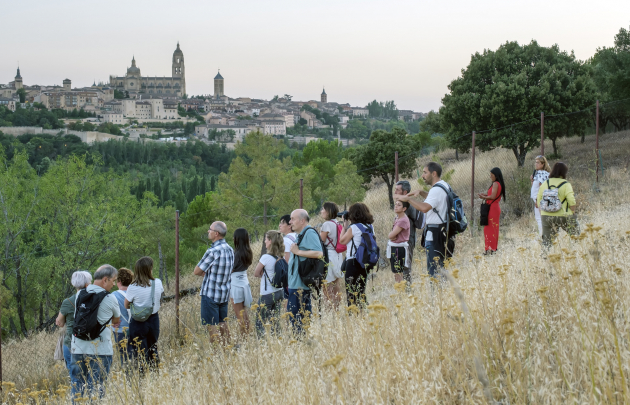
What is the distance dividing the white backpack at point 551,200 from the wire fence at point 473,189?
334mm

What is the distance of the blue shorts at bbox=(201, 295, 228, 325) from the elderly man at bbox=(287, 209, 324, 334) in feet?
3.04

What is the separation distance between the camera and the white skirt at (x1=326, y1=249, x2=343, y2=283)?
5.29 metres

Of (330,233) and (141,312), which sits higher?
(330,233)

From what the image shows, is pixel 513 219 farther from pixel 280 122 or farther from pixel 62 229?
pixel 280 122

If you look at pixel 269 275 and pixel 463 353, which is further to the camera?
pixel 269 275

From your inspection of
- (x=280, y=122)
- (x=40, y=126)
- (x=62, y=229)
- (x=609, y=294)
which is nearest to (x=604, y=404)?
(x=609, y=294)

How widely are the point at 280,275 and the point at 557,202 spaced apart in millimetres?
3074

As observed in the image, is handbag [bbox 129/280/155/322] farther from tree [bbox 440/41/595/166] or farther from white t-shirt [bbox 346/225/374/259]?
tree [bbox 440/41/595/166]

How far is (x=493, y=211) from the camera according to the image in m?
6.75

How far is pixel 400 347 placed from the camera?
275 cm

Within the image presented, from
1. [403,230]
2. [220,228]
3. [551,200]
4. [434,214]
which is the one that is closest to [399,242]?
[403,230]

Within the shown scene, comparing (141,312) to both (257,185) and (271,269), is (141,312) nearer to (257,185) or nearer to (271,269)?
(271,269)

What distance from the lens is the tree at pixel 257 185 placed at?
1817 cm

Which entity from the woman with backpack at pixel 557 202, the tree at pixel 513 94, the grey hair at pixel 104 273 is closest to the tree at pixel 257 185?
the tree at pixel 513 94
